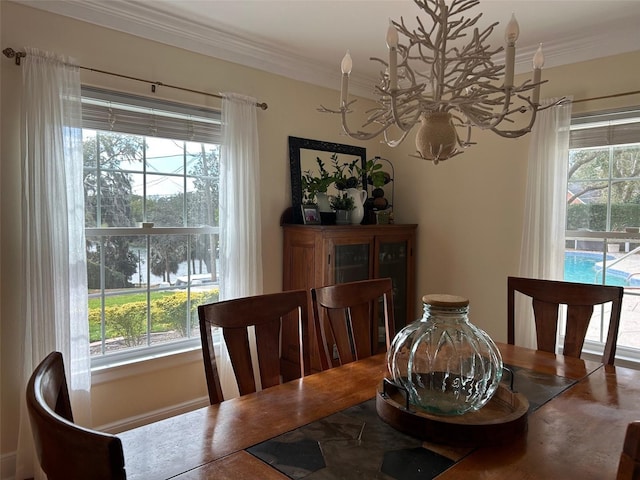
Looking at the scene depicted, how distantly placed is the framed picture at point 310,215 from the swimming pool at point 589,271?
66.2 inches

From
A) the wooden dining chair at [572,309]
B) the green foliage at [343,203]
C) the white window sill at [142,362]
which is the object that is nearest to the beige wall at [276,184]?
the white window sill at [142,362]

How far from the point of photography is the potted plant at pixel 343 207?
10.9ft

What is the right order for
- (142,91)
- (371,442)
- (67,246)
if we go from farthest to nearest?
(142,91) → (67,246) → (371,442)

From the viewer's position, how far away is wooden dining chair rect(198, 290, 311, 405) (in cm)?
158

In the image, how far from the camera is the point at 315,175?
3.44 m

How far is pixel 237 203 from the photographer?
116 inches

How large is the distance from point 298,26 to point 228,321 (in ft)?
6.23

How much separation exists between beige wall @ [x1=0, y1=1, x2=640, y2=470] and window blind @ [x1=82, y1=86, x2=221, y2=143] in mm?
66

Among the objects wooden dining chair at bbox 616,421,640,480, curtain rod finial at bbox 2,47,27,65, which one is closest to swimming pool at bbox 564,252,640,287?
wooden dining chair at bbox 616,421,640,480

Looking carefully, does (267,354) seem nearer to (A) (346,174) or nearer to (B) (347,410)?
(B) (347,410)

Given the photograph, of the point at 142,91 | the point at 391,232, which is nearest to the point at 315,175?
the point at 391,232

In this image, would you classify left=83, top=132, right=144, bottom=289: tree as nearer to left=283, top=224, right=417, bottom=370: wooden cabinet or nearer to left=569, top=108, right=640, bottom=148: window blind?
left=283, top=224, right=417, bottom=370: wooden cabinet

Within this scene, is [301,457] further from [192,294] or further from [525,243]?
[525,243]

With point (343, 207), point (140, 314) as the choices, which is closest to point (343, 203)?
point (343, 207)
